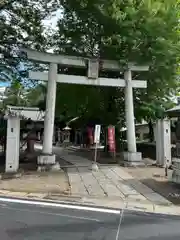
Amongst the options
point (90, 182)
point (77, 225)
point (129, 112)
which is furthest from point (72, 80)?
point (77, 225)

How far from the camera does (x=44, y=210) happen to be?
911cm

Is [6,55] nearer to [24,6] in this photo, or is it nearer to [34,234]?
[24,6]

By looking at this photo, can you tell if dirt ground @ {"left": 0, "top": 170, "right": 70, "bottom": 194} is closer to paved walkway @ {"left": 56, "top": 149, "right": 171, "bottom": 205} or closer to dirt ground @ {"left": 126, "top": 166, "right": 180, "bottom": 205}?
paved walkway @ {"left": 56, "top": 149, "right": 171, "bottom": 205}

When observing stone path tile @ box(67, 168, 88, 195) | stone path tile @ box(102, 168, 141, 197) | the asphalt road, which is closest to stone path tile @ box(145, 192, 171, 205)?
stone path tile @ box(102, 168, 141, 197)

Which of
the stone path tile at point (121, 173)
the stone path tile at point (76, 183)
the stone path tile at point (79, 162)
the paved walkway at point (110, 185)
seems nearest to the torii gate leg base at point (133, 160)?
the stone path tile at point (121, 173)

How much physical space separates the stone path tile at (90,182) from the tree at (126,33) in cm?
663

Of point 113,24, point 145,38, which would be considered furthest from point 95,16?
point 145,38

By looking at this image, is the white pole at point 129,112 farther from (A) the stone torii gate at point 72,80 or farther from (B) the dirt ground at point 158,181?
(B) the dirt ground at point 158,181

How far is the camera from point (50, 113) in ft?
61.8

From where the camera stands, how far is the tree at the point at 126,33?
62.1ft

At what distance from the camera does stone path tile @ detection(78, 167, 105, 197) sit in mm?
12242

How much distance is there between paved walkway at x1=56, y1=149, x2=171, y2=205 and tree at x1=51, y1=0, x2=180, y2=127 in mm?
6669

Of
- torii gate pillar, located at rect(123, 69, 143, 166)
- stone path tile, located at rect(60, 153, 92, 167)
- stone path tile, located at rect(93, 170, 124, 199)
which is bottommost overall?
stone path tile, located at rect(93, 170, 124, 199)

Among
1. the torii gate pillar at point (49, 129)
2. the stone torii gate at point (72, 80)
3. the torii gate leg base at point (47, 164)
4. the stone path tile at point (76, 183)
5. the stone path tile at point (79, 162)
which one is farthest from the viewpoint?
the stone path tile at point (79, 162)
